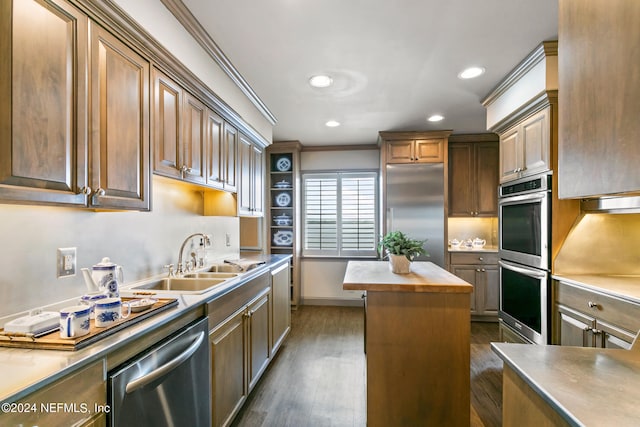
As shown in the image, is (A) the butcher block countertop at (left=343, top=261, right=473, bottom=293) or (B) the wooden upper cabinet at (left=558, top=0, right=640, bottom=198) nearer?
(B) the wooden upper cabinet at (left=558, top=0, right=640, bottom=198)

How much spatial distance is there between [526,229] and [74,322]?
118 inches

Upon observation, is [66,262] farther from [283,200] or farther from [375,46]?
[283,200]


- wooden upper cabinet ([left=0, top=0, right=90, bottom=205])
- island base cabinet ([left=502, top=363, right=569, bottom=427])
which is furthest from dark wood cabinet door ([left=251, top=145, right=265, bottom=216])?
island base cabinet ([left=502, top=363, right=569, bottom=427])

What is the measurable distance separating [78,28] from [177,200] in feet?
4.36

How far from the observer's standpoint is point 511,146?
2.77 meters

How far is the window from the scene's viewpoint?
4848mm

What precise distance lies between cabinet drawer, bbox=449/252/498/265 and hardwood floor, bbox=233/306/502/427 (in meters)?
0.85

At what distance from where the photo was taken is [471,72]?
8.20ft

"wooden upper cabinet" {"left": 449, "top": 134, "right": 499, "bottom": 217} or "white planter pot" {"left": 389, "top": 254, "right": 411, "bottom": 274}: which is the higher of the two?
"wooden upper cabinet" {"left": 449, "top": 134, "right": 499, "bottom": 217}

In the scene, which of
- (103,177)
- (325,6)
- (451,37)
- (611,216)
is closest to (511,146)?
(611,216)

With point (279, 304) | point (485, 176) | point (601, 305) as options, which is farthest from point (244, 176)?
point (485, 176)

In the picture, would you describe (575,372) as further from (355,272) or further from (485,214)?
(485,214)

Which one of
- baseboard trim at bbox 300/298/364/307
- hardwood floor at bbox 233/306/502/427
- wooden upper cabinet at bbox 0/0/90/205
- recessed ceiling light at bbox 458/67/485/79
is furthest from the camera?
baseboard trim at bbox 300/298/364/307

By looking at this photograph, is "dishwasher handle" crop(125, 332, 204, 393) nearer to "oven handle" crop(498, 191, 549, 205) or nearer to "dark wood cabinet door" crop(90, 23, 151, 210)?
"dark wood cabinet door" crop(90, 23, 151, 210)
